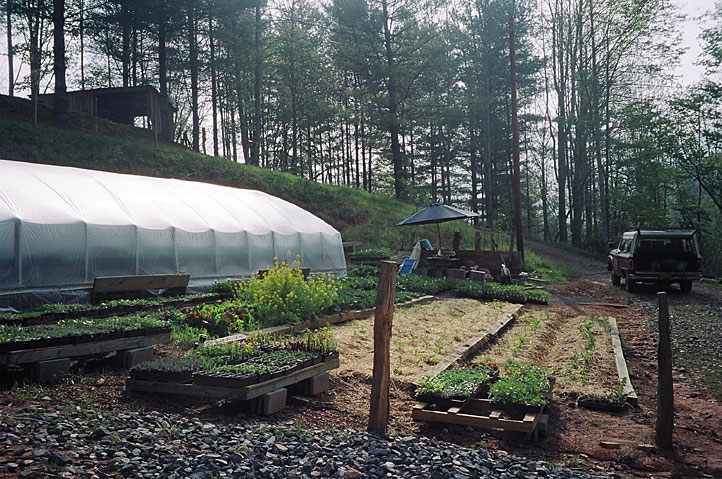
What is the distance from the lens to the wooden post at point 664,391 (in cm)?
468

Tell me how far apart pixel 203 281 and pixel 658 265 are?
12.8 m

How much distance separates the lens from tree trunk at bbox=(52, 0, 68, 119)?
2245 cm

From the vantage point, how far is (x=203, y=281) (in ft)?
40.9

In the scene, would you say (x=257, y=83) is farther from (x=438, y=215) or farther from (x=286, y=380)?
(x=286, y=380)

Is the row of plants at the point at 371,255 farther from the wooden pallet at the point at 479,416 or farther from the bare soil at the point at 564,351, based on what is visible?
the wooden pallet at the point at 479,416

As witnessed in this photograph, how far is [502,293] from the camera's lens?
565 inches

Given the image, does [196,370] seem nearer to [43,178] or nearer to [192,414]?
[192,414]

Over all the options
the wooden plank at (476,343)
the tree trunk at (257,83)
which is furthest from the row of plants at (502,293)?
the tree trunk at (257,83)

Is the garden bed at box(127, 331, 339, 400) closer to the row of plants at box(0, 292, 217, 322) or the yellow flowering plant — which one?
the yellow flowering plant

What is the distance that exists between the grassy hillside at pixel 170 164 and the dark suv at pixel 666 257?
8657 millimetres

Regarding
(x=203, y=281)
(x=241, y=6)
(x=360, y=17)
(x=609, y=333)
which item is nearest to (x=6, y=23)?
(x=241, y=6)

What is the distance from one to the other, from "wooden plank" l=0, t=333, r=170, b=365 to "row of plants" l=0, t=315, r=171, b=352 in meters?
0.05

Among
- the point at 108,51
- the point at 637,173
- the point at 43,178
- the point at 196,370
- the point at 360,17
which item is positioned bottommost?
the point at 196,370

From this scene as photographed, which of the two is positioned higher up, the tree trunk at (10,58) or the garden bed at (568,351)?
the tree trunk at (10,58)
